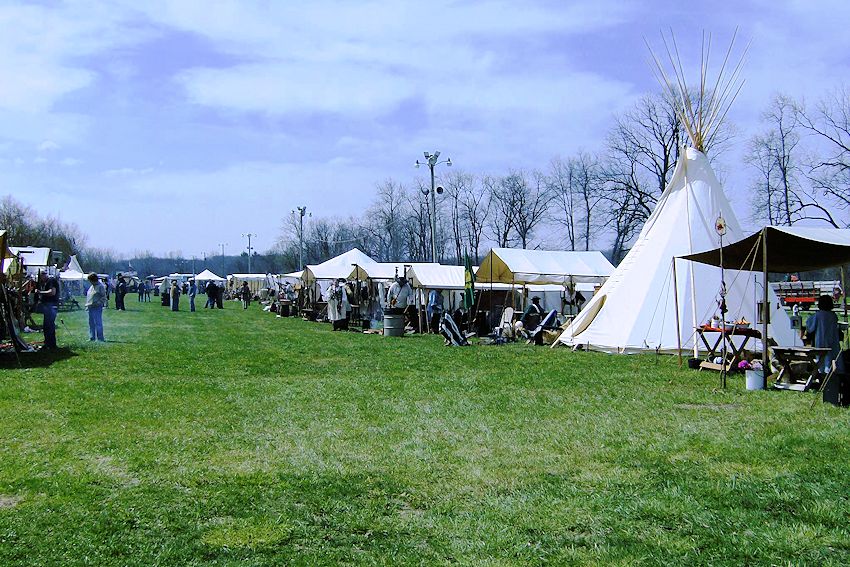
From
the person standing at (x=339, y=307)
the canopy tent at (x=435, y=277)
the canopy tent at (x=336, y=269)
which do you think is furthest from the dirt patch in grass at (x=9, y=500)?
the canopy tent at (x=336, y=269)

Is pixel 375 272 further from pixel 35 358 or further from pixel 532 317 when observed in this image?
pixel 35 358

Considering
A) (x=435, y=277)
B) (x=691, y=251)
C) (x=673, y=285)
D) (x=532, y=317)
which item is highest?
(x=691, y=251)

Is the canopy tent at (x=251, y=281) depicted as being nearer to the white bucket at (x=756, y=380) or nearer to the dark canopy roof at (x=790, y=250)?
the dark canopy roof at (x=790, y=250)

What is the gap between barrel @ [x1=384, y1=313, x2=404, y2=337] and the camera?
21734 mm

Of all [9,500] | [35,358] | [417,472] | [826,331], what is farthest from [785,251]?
[35,358]

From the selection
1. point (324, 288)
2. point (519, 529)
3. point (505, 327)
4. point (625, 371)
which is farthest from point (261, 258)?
point (519, 529)

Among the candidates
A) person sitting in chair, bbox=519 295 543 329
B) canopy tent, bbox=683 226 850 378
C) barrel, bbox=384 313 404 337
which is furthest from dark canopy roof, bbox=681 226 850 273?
barrel, bbox=384 313 404 337

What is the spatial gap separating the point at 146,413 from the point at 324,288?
78.7 ft

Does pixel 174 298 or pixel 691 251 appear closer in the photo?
pixel 691 251

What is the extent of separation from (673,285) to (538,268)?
801 cm

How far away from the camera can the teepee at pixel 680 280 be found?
14.8 m

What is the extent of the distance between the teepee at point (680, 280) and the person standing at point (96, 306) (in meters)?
11.0

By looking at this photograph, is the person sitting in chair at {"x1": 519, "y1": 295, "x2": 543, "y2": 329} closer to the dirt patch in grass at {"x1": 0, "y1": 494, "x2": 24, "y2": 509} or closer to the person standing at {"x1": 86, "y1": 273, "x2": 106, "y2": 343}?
the person standing at {"x1": 86, "y1": 273, "x2": 106, "y2": 343}

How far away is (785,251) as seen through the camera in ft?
37.0
